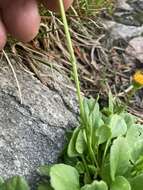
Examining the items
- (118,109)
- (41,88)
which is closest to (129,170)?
(118,109)

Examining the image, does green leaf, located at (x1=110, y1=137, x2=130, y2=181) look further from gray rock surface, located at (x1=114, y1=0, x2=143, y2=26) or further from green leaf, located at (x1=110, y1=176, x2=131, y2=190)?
gray rock surface, located at (x1=114, y1=0, x2=143, y2=26)

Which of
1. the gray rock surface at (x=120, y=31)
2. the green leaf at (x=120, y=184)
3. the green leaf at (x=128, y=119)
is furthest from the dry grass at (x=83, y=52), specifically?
the green leaf at (x=120, y=184)

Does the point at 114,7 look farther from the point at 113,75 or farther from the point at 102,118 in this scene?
the point at 102,118

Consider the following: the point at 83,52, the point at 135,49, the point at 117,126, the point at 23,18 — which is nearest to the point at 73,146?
the point at 117,126

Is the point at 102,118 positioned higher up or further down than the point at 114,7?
further down

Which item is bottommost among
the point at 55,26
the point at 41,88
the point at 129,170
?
the point at 129,170

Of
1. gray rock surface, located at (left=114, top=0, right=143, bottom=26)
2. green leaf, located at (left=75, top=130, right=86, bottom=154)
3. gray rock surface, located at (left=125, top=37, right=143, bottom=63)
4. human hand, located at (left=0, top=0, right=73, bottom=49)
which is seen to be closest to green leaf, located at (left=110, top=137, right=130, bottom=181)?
green leaf, located at (left=75, top=130, right=86, bottom=154)

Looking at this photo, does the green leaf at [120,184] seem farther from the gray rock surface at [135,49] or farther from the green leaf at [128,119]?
the gray rock surface at [135,49]

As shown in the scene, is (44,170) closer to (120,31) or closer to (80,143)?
(80,143)
